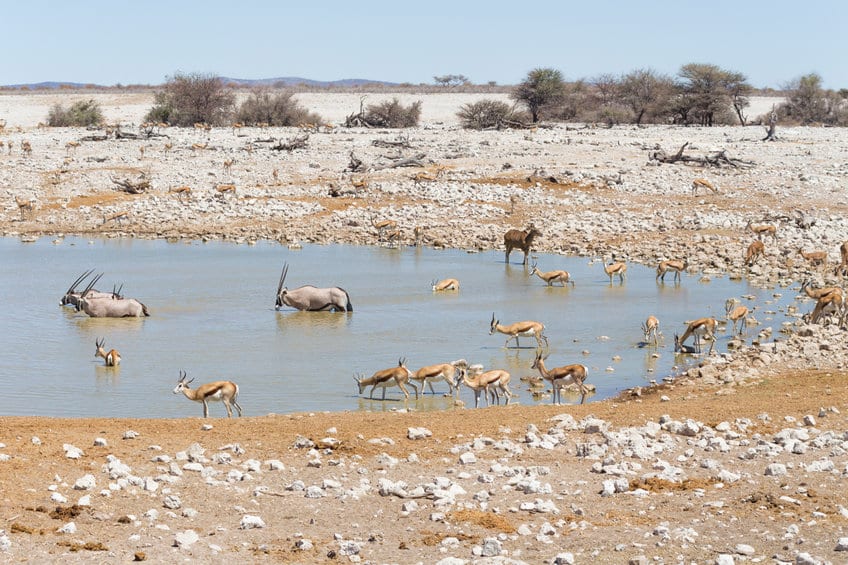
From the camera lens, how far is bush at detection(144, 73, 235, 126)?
1953 inches

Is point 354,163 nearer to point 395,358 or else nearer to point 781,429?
point 395,358

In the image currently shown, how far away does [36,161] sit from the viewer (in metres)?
35.3

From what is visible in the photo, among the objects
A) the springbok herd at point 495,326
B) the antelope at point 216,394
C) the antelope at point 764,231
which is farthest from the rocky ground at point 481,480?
the antelope at point 764,231

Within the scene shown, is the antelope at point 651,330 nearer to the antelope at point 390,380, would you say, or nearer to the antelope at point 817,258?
the antelope at point 390,380

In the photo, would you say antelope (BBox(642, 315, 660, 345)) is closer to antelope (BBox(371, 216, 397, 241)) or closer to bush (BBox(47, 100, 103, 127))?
antelope (BBox(371, 216, 397, 241))

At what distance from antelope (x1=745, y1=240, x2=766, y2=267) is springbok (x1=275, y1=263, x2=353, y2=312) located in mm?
8778

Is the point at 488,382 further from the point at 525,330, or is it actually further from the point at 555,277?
the point at 555,277

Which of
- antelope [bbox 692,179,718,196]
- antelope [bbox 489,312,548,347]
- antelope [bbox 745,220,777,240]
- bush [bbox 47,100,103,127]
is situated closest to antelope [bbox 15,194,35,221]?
antelope [bbox 692,179,718,196]

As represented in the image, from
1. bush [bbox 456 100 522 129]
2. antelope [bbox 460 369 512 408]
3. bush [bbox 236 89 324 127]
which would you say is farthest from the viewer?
bush [bbox 236 89 324 127]

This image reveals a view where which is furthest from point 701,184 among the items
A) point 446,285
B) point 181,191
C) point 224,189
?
point 181,191

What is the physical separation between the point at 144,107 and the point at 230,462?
6061cm

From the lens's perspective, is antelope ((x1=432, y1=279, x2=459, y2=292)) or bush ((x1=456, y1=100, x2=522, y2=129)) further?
bush ((x1=456, y1=100, x2=522, y2=129))

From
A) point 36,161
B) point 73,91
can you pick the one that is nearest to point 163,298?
point 36,161

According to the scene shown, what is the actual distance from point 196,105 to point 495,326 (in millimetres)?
36586
